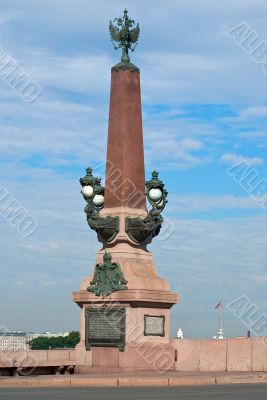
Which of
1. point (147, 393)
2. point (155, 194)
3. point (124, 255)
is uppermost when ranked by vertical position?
point (155, 194)

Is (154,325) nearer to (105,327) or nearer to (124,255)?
(105,327)

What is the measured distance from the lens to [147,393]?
19688 millimetres

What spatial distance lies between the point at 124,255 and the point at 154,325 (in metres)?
2.14

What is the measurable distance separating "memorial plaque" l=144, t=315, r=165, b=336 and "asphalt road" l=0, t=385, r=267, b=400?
201 inches

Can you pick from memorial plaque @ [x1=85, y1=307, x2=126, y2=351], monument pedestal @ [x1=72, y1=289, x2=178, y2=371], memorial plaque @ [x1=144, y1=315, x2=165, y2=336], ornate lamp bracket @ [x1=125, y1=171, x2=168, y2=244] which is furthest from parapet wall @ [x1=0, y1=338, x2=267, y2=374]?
ornate lamp bracket @ [x1=125, y1=171, x2=168, y2=244]

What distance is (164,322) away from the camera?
1081 inches

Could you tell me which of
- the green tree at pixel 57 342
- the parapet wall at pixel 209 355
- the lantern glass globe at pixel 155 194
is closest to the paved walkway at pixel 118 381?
the parapet wall at pixel 209 355

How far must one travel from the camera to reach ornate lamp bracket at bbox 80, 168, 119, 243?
2764 centimetres

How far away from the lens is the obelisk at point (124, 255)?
2655cm

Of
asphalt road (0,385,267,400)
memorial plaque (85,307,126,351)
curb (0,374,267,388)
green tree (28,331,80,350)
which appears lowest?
asphalt road (0,385,267,400)

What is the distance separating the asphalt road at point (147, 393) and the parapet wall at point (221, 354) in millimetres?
5940

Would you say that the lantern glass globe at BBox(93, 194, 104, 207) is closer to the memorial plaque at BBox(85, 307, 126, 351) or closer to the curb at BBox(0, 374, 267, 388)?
the memorial plaque at BBox(85, 307, 126, 351)

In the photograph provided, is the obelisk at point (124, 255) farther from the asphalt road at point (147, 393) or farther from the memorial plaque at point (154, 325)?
the asphalt road at point (147, 393)

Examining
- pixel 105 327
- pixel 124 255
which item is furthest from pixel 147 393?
pixel 124 255
